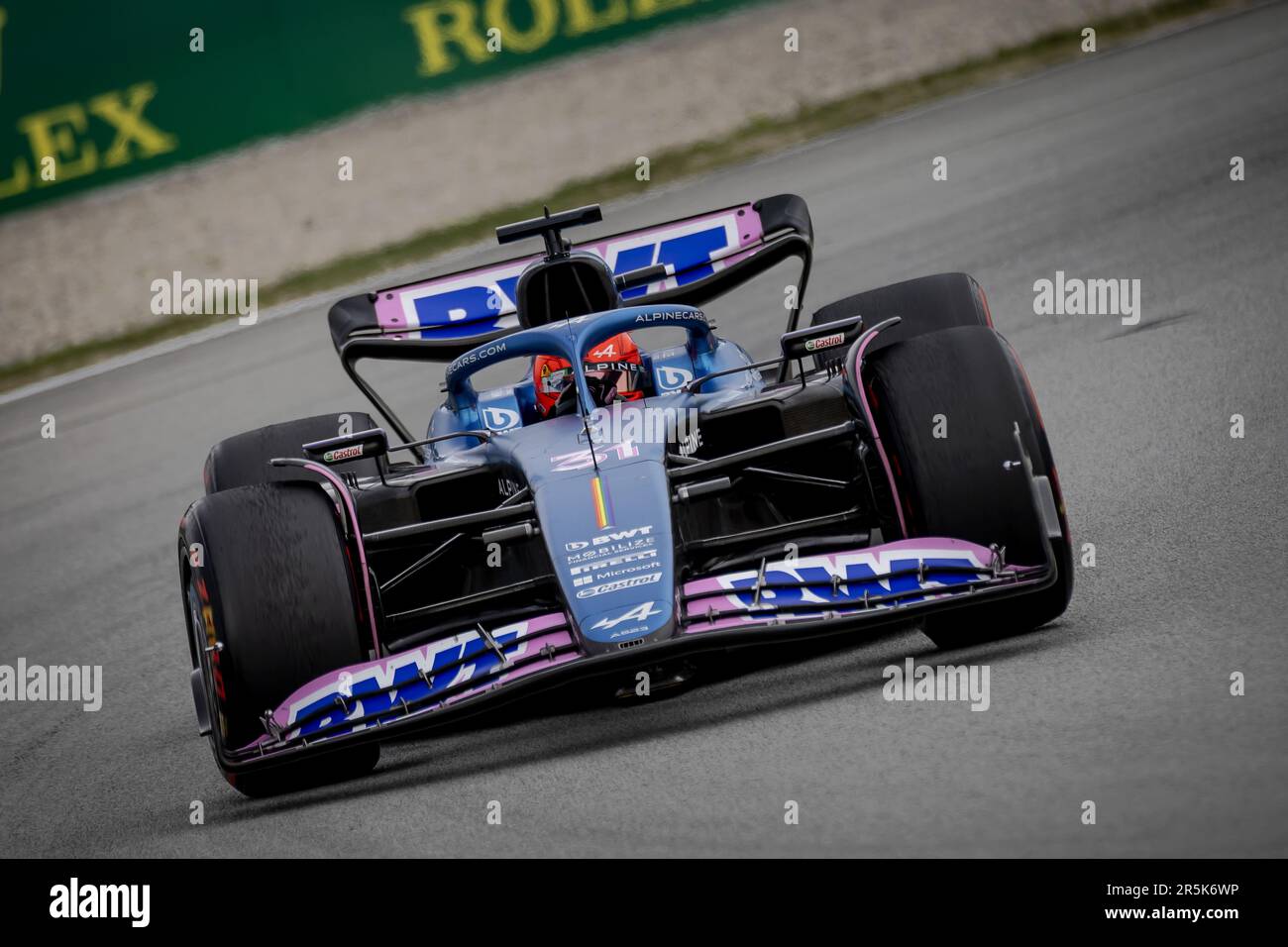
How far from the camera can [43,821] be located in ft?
19.3

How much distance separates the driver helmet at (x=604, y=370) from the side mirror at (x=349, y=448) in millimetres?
1029

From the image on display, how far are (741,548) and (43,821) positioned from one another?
Answer: 2.61 m

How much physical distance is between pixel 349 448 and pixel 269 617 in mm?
865

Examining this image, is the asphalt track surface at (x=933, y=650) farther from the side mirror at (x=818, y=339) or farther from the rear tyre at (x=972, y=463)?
the side mirror at (x=818, y=339)

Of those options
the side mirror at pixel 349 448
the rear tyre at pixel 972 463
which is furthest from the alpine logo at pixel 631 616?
the side mirror at pixel 349 448

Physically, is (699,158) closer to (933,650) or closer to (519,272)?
(519,272)

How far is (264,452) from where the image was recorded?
7.64 m

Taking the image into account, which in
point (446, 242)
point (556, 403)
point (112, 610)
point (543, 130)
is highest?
point (543, 130)

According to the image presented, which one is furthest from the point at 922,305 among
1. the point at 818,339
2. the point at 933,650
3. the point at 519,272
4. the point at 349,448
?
the point at 349,448

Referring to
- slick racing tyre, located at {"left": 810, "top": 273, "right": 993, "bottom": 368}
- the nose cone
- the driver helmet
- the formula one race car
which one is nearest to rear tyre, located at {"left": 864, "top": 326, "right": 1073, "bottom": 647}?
the formula one race car
